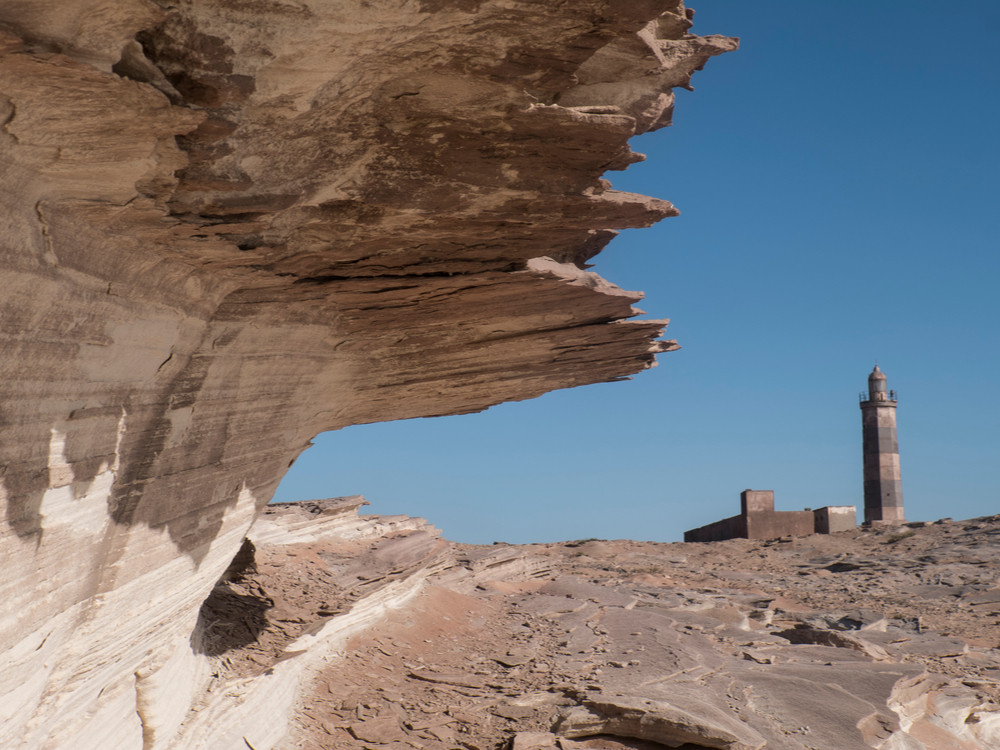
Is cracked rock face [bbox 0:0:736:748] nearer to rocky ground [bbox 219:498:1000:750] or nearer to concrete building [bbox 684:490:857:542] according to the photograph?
rocky ground [bbox 219:498:1000:750]

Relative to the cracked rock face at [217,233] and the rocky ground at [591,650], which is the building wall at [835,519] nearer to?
the rocky ground at [591,650]

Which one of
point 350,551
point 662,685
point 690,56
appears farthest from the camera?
point 350,551

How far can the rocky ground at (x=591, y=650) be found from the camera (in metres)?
6.60

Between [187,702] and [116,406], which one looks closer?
[116,406]

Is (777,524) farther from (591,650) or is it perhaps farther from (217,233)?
(217,233)

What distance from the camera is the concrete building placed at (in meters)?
20.5

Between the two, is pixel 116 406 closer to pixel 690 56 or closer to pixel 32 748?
pixel 32 748

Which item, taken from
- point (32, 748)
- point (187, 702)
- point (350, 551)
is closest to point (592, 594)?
point (350, 551)

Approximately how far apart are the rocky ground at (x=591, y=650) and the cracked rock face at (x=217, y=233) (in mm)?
2274

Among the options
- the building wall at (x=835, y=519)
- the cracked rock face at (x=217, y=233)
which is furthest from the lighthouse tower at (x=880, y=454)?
the cracked rock face at (x=217, y=233)

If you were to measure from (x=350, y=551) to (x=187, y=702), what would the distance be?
14.0 ft

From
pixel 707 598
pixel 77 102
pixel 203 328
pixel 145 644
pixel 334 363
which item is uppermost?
pixel 77 102

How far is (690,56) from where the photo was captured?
3.47m

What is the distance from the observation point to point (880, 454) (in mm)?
30750
